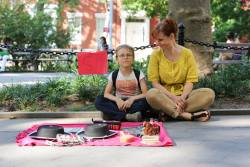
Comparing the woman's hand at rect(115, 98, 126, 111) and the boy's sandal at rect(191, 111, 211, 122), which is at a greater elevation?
the woman's hand at rect(115, 98, 126, 111)

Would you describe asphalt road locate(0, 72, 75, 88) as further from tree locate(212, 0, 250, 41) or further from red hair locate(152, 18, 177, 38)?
tree locate(212, 0, 250, 41)

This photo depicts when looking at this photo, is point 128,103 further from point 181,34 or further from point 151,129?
point 181,34

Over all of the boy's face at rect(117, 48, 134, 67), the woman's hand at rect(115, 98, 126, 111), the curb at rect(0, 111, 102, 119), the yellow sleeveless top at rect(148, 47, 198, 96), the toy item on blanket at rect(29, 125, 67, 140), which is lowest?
the curb at rect(0, 111, 102, 119)

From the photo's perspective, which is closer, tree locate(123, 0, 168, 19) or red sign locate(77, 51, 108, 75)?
red sign locate(77, 51, 108, 75)

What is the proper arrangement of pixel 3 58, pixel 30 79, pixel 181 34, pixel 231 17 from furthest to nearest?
1. pixel 231 17
2. pixel 3 58
3. pixel 30 79
4. pixel 181 34

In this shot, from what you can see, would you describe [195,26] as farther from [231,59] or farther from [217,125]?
[231,59]

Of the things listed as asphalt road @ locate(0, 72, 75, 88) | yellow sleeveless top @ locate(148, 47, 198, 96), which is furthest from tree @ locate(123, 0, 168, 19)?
yellow sleeveless top @ locate(148, 47, 198, 96)

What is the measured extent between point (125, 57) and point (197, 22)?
12.9ft

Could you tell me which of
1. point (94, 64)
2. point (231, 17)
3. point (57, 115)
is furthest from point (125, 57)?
point (231, 17)

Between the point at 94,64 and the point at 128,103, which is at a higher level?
the point at 94,64

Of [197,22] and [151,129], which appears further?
[197,22]

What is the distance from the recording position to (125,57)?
27.2 feet

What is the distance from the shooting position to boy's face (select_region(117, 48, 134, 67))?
27.0 feet

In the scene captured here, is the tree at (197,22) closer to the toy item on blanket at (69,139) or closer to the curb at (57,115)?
the curb at (57,115)
